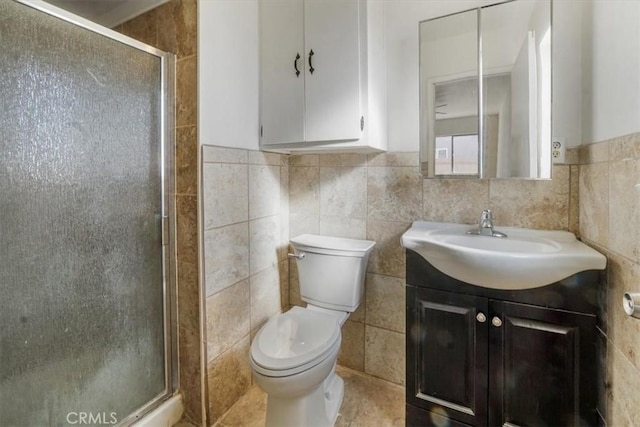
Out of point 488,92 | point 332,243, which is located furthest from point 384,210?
point 488,92

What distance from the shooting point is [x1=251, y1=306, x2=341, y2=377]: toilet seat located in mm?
1135

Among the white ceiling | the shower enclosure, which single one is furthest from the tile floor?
the white ceiling

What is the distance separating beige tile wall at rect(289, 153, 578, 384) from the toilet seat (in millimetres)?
365

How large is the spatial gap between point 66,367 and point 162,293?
15.8 inches

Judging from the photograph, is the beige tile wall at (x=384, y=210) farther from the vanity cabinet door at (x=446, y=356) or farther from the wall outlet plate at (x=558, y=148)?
the vanity cabinet door at (x=446, y=356)

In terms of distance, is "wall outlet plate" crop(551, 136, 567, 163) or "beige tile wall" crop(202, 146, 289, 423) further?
"beige tile wall" crop(202, 146, 289, 423)

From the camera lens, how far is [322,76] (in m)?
1.44

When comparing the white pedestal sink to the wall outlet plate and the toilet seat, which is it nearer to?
the wall outlet plate

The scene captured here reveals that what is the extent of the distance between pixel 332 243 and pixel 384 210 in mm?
335

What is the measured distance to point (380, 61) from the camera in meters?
1.51

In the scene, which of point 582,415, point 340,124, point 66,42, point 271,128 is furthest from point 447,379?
point 66,42

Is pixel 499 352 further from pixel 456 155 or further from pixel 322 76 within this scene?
pixel 322 76

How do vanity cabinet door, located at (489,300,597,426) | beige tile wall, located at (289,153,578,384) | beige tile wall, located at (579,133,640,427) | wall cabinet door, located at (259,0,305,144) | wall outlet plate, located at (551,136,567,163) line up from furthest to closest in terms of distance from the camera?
1. wall cabinet door, located at (259,0,305,144)
2. beige tile wall, located at (289,153,578,384)
3. wall outlet plate, located at (551,136,567,163)
4. vanity cabinet door, located at (489,300,597,426)
5. beige tile wall, located at (579,133,640,427)

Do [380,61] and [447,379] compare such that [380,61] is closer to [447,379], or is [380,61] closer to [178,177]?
[178,177]
